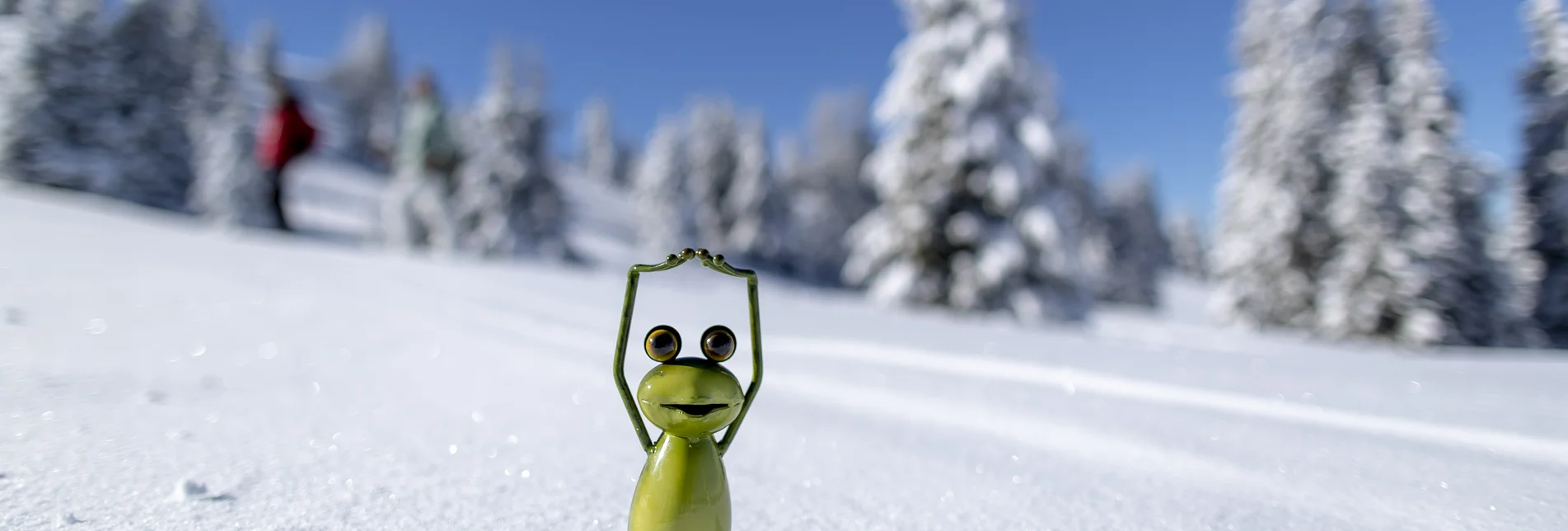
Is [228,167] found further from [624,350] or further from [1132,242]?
[1132,242]

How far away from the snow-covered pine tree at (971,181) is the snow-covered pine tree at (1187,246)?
136 feet

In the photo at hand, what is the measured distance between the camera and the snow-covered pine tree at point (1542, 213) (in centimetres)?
1173

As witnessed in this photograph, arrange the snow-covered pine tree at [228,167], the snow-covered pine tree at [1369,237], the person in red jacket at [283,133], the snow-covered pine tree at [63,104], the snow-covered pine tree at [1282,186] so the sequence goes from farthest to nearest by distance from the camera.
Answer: the snow-covered pine tree at [228,167], the snow-covered pine tree at [63,104], the snow-covered pine tree at [1282,186], the snow-covered pine tree at [1369,237], the person in red jacket at [283,133]

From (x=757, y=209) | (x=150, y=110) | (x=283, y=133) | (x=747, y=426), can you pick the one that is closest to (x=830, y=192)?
(x=757, y=209)

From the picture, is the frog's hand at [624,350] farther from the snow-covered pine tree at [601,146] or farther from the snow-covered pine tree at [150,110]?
the snow-covered pine tree at [601,146]

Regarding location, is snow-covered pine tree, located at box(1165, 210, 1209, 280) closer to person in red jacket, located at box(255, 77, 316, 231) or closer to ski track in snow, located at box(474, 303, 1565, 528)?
person in red jacket, located at box(255, 77, 316, 231)

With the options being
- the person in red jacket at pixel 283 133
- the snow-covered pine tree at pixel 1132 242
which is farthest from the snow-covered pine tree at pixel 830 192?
the person in red jacket at pixel 283 133

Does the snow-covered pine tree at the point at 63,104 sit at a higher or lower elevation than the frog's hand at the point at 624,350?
higher

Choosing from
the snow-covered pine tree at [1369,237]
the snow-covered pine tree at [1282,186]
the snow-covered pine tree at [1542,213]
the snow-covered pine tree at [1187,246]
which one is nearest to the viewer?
the snow-covered pine tree at [1542,213]

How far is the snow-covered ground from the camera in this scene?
117 centimetres

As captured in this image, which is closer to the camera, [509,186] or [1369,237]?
[1369,237]

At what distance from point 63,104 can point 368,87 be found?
1431 inches

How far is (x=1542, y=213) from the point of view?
12625 mm

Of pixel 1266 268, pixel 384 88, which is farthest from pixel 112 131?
pixel 384 88
